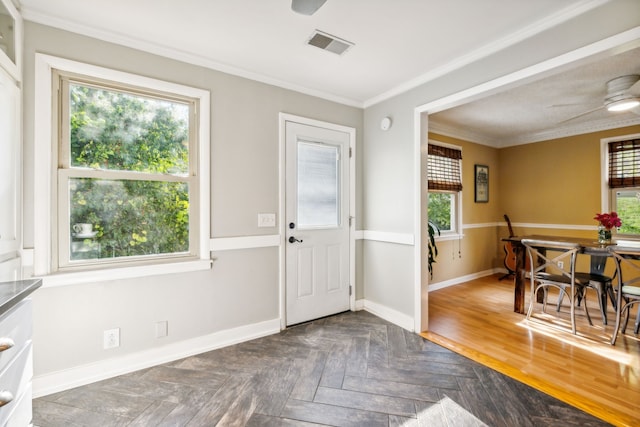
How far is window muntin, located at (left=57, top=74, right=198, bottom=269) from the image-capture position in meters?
2.07

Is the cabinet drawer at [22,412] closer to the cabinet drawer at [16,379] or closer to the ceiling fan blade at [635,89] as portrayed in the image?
the cabinet drawer at [16,379]

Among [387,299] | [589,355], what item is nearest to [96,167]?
[387,299]

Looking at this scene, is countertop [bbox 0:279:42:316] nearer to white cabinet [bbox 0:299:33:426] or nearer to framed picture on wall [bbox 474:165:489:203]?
white cabinet [bbox 0:299:33:426]

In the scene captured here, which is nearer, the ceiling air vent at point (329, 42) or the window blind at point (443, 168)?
Result: the ceiling air vent at point (329, 42)

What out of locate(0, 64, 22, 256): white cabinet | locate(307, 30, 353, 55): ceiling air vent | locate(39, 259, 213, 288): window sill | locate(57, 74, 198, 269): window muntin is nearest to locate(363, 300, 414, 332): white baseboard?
locate(39, 259, 213, 288): window sill

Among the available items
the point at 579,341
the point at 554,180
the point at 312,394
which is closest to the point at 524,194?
the point at 554,180

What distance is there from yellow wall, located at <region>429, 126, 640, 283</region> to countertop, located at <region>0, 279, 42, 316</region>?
14.5ft

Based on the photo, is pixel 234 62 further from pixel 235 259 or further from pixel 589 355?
pixel 589 355

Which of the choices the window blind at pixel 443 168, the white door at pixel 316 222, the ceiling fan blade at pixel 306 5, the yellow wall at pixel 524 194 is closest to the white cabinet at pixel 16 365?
the ceiling fan blade at pixel 306 5

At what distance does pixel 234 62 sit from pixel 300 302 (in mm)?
2399

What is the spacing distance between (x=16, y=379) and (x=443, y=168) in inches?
188

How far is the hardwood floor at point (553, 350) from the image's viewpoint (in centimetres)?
193

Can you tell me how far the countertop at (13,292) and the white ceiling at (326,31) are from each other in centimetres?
173

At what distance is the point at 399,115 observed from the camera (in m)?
3.09
